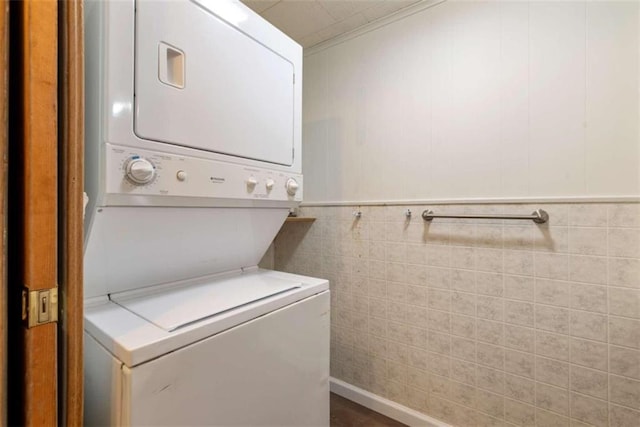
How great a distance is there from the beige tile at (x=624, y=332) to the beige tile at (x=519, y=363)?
13.0 inches

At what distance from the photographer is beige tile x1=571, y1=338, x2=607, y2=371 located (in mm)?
1283

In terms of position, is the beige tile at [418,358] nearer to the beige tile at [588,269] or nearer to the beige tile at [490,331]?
the beige tile at [490,331]

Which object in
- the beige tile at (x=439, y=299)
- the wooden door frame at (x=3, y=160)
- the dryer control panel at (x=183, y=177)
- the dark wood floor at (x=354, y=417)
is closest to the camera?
the wooden door frame at (x=3, y=160)

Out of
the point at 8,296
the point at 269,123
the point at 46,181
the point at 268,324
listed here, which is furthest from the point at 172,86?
the point at 268,324

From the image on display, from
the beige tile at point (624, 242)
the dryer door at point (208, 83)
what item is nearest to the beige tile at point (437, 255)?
the beige tile at point (624, 242)

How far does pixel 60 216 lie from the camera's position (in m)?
0.58

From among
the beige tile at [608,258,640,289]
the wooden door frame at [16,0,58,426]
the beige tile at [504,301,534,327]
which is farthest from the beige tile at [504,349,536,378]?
the wooden door frame at [16,0,58,426]

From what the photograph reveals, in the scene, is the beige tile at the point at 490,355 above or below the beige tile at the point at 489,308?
below

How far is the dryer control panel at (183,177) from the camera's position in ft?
2.70

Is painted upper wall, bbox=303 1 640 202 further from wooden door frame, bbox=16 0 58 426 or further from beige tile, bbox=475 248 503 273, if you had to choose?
wooden door frame, bbox=16 0 58 426

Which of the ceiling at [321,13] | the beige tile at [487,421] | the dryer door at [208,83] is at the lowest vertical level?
Answer: the beige tile at [487,421]

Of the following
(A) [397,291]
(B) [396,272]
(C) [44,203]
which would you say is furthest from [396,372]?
(C) [44,203]

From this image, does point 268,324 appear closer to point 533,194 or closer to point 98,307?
point 98,307

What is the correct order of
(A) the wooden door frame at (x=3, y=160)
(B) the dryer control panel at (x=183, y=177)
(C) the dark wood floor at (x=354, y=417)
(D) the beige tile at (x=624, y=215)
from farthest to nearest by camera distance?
(C) the dark wood floor at (x=354, y=417), (D) the beige tile at (x=624, y=215), (B) the dryer control panel at (x=183, y=177), (A) the wooden door frame at (x=3, y=160)
